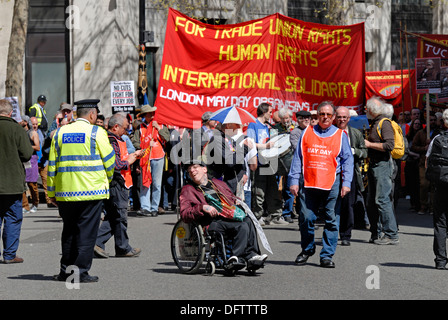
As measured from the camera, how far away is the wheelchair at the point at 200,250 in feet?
31.6

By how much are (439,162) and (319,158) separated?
1.35m

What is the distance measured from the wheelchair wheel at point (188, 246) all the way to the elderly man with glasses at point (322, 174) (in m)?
1.33

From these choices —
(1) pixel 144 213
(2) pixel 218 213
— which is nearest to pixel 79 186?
(2) pixel 218 213

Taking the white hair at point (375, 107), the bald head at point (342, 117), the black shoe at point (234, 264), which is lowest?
the black shoe at point (234, 264)

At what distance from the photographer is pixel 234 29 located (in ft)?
48.9

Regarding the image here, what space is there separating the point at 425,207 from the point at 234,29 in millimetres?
5515

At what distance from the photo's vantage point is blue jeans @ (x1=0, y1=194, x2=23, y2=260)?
11016 mm

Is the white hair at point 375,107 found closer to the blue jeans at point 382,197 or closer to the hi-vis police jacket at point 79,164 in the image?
the blue jeans at point 382,197

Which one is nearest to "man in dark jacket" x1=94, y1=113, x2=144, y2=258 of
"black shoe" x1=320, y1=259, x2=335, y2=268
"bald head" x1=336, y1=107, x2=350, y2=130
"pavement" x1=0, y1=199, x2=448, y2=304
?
"pavement" x1=0, y1=199, x2=448, y2=304

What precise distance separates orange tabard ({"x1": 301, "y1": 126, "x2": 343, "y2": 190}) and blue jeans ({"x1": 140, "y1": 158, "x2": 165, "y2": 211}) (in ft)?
22.8

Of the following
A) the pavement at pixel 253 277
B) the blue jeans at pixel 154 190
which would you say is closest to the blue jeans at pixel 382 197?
the pavement at pixel 253 277

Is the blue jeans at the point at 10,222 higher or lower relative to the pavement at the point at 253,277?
higher

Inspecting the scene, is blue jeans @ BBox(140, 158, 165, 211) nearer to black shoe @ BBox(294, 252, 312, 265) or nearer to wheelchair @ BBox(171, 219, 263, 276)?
black shoe @ BBox(294, 252, 312, 265)

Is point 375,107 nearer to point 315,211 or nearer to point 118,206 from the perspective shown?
point 315,211
